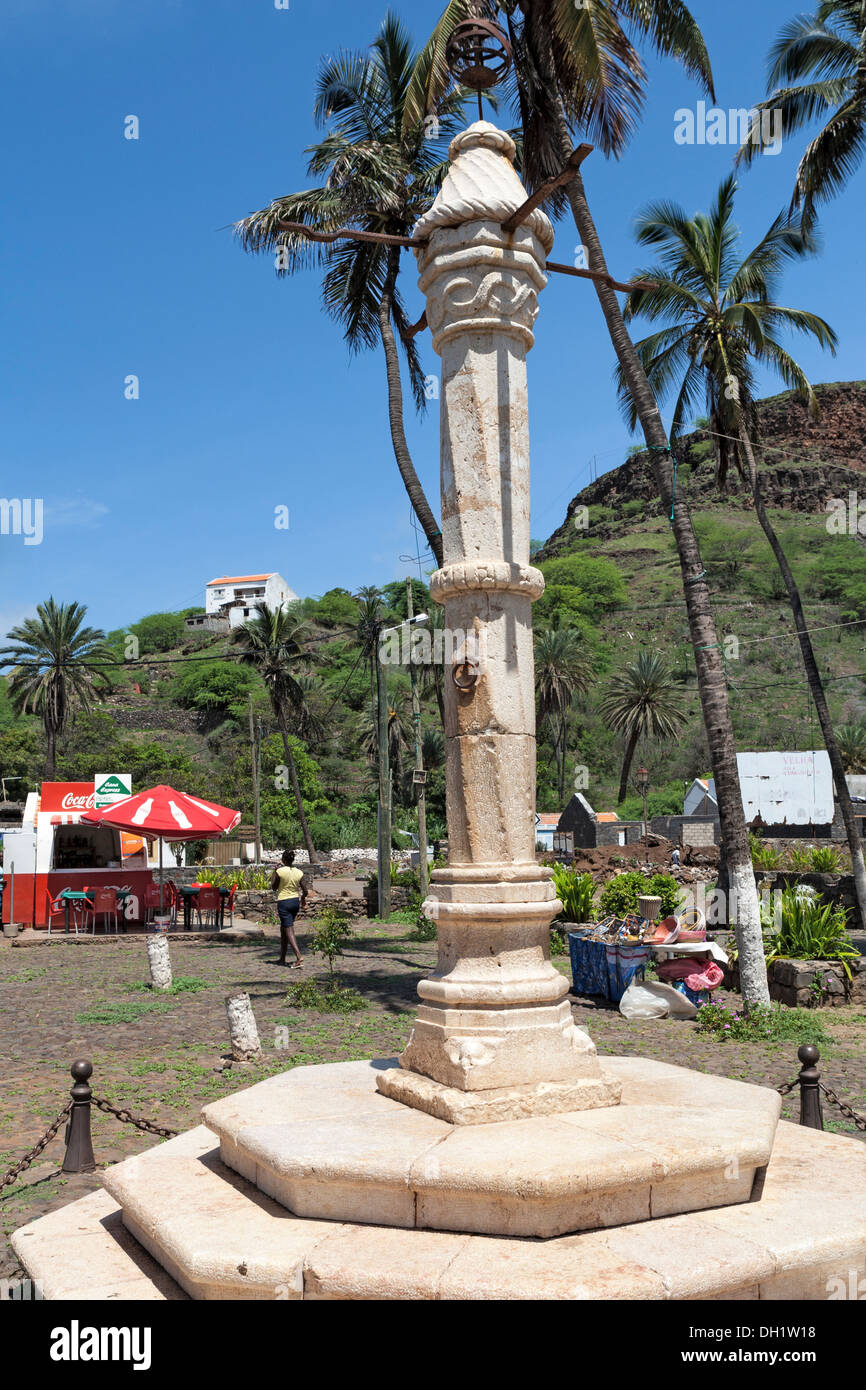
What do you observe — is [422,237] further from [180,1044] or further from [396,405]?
[396,405]

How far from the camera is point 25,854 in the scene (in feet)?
70.3

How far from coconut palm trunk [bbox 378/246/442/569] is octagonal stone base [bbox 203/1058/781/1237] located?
35.6 feet

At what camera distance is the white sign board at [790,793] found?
123ft

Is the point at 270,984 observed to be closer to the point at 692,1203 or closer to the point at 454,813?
the point at 454,813

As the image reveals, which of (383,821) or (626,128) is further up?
(626,128)

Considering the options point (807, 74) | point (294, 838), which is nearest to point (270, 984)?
point (807, 74)

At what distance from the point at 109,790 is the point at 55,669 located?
87.8 ft

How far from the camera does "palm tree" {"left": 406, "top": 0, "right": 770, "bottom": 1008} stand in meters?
11.2

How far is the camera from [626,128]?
1230cm

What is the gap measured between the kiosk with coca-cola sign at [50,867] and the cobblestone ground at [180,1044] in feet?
17.3

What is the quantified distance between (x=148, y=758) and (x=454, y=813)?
52.8m

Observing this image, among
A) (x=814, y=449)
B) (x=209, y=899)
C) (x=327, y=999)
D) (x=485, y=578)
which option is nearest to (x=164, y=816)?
(x=209, y=899)

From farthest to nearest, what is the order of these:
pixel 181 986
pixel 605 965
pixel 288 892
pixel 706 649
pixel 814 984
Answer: pixel 288 892, pixel 181 986, pixel 605 965, pixel 814 984, pixel 706 649

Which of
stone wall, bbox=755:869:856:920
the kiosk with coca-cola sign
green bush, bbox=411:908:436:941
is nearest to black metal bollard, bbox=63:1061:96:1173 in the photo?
green bush, bbox=411:908:436:941
